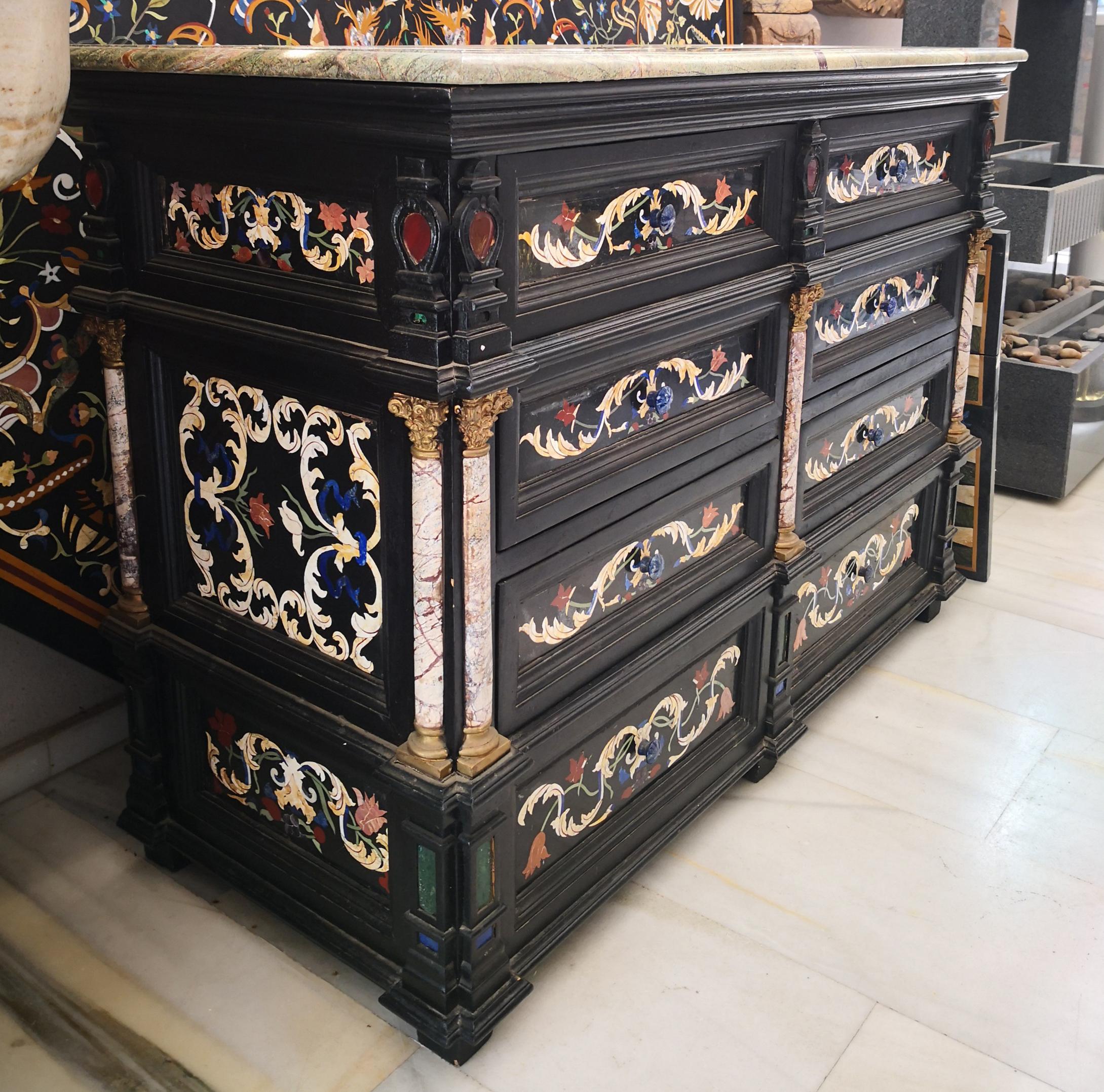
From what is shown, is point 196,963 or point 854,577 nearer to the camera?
point 196,963

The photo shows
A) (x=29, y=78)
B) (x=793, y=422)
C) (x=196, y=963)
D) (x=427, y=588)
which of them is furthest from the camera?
(x=793, y=422)

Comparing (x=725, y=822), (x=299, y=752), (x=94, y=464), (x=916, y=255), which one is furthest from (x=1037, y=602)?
(x=94, y=464)

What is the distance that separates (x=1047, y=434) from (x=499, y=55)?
2.58m

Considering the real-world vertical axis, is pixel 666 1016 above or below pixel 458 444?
below

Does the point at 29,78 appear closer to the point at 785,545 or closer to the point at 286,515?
the point at 286,515

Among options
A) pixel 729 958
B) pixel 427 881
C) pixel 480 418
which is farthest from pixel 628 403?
pixel 729 958

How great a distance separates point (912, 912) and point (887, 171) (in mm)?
1230

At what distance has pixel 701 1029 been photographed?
1.68 m

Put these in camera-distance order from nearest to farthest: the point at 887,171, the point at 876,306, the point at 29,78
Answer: the point at 29,78
the point at 887,171
the point at 876,306

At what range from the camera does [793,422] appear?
2023mm

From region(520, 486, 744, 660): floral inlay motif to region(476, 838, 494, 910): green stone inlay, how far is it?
0.24 meters

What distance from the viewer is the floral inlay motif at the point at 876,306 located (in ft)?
6.92

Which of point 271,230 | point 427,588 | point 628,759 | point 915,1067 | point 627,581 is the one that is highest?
point 271,230

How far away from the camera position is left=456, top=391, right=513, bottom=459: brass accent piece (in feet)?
4.41
